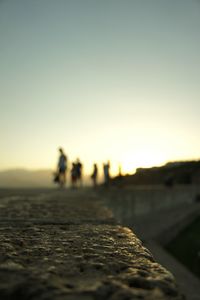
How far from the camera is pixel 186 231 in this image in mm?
24094

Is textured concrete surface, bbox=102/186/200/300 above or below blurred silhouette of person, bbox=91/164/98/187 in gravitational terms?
below

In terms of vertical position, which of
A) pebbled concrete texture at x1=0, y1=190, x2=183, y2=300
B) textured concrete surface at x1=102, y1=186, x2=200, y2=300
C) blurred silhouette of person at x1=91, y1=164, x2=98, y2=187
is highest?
blurred silhouette of person at x1=91, y1=164, x2=98, y2=187

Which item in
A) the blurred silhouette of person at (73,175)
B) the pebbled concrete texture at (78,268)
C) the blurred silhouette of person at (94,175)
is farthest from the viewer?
the blurred silhouette of person at (94,175)

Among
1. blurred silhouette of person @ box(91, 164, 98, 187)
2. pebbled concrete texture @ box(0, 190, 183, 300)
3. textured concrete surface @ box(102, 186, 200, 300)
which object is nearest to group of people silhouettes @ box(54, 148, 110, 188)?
blurred silhouette of person @ box(91, 164, 98, 187)

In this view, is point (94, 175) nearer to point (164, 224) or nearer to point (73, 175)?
point (73, 175)

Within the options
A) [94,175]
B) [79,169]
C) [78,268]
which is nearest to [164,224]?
[94,175]

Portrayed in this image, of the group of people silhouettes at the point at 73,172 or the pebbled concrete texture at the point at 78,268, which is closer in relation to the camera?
the pebbled concrete texture at the point at 78,268

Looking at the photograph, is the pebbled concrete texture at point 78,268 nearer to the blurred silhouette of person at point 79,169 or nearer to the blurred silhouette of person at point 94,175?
the blurred silhouette of person at point 79,169

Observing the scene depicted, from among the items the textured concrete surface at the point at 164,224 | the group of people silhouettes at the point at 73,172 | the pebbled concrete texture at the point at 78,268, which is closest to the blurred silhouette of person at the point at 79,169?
the group of people silhouettes at the point at 73,172

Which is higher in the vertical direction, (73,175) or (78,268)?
(73,175)

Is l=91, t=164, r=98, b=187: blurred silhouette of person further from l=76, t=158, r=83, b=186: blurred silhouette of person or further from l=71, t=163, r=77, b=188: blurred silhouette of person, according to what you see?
l=71, t=163, r=77, b=188: blurred silhouette of person

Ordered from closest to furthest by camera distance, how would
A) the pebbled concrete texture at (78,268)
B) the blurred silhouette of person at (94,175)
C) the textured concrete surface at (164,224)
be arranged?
the pebbled concrete texture at (78,268), the textured concrete surface at (164,224), the blurred silhouette of person at (94,175)

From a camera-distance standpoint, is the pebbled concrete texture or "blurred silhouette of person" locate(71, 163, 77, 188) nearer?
the pebbled concrete texture

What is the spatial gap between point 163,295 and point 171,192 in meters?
22.7
